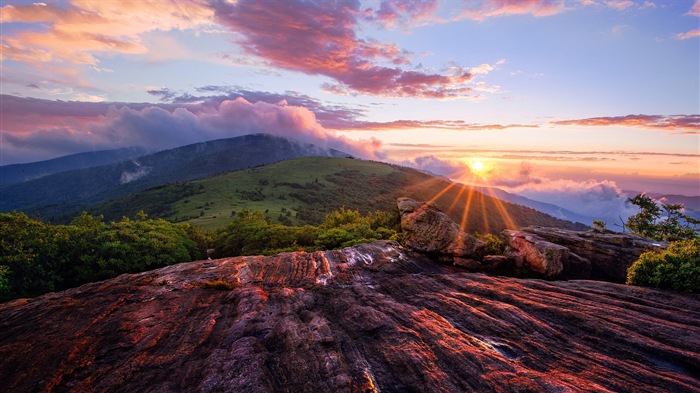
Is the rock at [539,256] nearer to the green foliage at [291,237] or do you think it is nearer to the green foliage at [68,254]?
the green foliage at [291,237]

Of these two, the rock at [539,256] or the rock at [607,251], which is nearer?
the rock at [539,256]

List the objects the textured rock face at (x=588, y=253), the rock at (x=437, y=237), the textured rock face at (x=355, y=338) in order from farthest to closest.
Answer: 1. the rock at (x=437, y=237)
2. the textured rock face at (x=588, y=253)
3. the textured rock face at (x=355, y=338)

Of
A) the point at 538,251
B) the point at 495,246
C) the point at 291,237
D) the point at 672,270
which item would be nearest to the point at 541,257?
the point at 538,251

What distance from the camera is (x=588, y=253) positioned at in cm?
2795

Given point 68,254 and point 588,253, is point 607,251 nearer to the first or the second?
point 588,253

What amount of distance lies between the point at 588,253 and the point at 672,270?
8.56 meters

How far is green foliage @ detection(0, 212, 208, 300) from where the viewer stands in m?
26.2

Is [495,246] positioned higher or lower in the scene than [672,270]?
lower

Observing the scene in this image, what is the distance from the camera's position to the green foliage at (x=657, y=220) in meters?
45.4

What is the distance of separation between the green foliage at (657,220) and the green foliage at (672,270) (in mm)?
32817

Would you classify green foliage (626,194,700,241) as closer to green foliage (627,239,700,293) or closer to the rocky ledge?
the rocky ledge

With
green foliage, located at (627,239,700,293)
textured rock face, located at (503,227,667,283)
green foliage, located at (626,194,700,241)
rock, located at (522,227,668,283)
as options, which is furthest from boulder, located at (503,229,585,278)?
green foliage, located at (626,194,700,241)

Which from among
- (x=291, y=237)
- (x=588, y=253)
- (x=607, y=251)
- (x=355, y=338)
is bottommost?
(x=588, y=253)

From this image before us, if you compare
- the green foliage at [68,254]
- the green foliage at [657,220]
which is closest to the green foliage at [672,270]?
the green foliage at [657,220]
